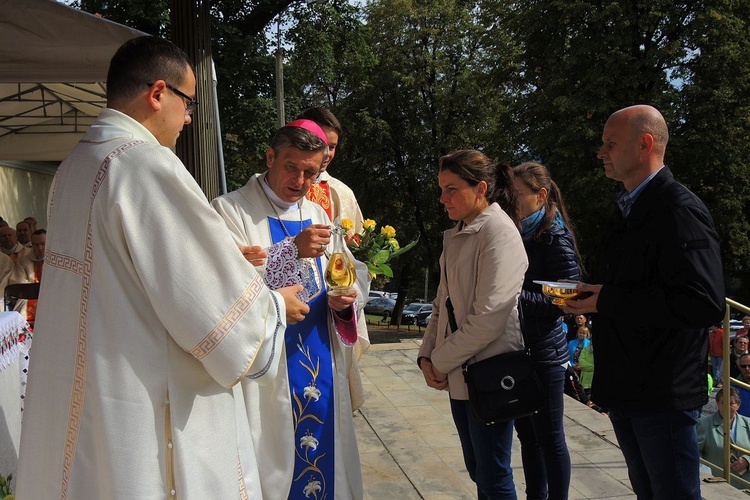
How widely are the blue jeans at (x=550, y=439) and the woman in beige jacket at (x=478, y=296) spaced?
39 centimetres

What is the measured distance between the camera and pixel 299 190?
10.5 feet

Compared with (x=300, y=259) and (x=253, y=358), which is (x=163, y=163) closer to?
(x=253, y=358)

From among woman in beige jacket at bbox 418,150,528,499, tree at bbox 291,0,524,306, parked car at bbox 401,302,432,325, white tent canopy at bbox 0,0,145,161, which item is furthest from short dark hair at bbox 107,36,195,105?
parked car at bbox 401,302,432,325

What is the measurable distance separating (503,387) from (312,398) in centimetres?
84

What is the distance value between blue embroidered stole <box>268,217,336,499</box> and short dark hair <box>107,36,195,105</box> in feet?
3.94

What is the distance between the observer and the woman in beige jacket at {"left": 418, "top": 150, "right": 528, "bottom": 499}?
3104mm

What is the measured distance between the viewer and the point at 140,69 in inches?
81.9

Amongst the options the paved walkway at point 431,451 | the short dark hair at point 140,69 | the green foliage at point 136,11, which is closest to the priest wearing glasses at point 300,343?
the short dark hair at point 140,69

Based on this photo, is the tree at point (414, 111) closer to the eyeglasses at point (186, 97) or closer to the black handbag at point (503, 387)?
the black handbag at point (503, 387)

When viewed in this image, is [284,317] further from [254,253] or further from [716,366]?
[716,366]

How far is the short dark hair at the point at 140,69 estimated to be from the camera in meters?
2.08

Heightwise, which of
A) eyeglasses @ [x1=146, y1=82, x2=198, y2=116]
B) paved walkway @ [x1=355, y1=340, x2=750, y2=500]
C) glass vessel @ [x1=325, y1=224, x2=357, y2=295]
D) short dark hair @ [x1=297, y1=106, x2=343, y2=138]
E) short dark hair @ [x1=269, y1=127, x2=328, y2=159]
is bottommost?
paved walkway @ [x1=355, y1=340, x2=750, y2=500]

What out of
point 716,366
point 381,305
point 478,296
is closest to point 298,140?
point 478,296

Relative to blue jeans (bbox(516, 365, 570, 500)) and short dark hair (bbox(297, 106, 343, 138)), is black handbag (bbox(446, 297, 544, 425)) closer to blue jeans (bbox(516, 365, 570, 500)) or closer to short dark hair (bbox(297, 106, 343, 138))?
blue jeans (bbox(516, 365, 570, 500))
